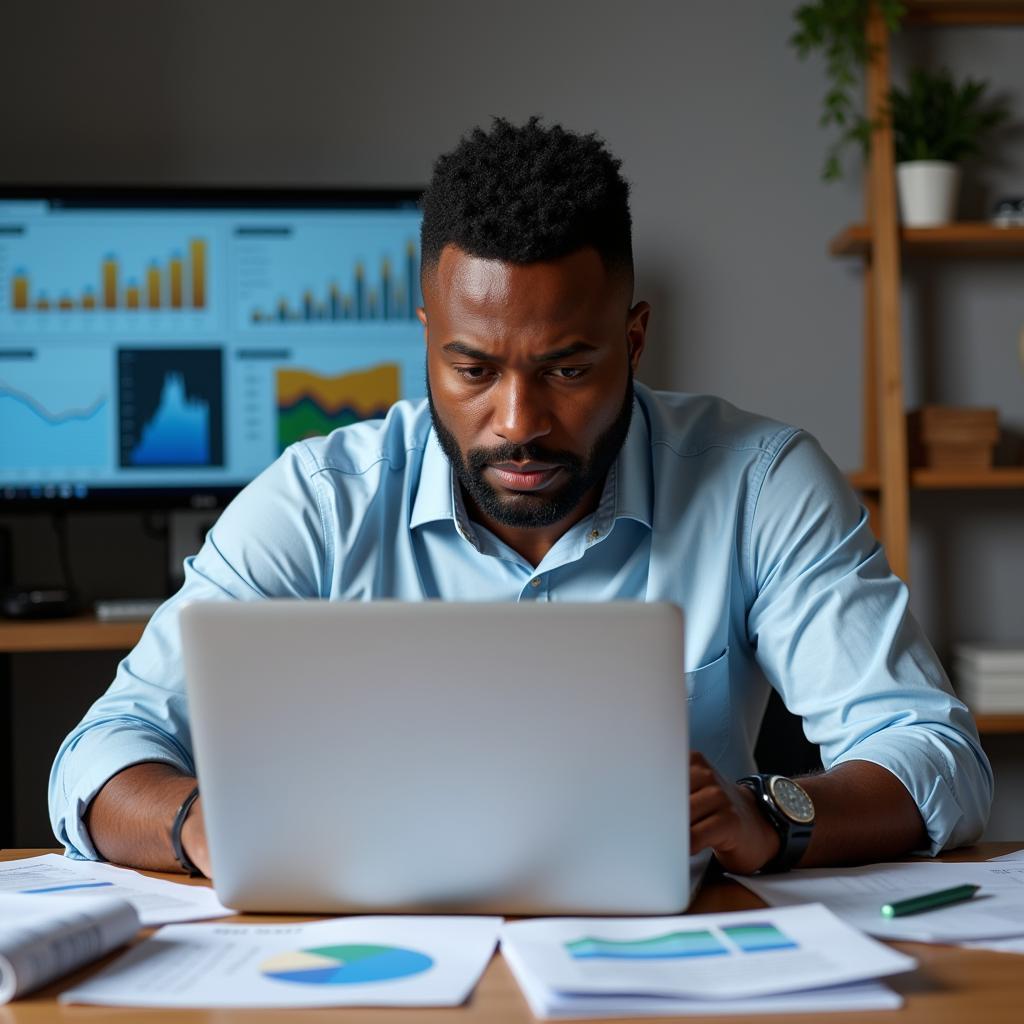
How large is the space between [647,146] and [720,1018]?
2223mm

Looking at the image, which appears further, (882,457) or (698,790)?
(882,457)

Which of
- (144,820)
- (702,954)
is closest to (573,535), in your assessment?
(144,820)

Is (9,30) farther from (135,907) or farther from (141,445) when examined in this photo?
(135,907)

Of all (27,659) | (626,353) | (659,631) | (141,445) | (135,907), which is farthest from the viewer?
(27,659)

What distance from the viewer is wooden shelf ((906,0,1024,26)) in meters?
2.59

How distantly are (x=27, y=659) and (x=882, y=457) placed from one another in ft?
5.71

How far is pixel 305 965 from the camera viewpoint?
30.1 inches

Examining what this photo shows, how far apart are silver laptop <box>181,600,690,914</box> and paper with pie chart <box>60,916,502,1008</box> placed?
3 centimetres

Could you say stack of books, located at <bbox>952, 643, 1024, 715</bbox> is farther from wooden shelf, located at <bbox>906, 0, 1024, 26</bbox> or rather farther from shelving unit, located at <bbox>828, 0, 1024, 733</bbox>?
wooden shelf, located at <bbox>906, 0, 1024, 26</bbox>

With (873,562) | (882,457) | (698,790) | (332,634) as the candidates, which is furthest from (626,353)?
(882,457)

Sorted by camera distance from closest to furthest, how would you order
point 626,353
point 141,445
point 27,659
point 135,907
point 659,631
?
point 659,631, point 135,907, point 626,353, point 141,445, point 27,659

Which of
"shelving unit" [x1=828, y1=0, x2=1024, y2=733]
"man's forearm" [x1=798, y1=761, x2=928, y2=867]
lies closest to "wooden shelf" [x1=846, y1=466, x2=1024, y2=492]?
"shelving unit" [x1=828, y1=0, x2=1024, y2=733]

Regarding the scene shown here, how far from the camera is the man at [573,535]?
1102 millimetres

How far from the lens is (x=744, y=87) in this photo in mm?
2678
